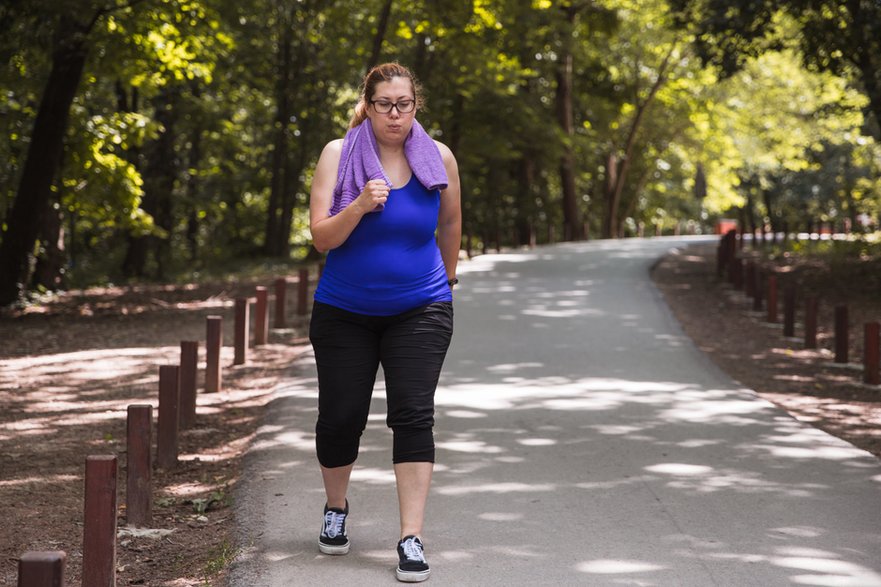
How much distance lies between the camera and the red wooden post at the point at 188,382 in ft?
27.6

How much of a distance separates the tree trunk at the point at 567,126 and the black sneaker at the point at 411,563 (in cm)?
2539

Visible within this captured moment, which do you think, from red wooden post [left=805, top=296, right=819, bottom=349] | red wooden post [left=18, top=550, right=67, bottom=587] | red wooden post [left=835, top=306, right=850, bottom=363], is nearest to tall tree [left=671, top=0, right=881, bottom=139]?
red wooden post [left=805, top=296, right=819, bottom=349]

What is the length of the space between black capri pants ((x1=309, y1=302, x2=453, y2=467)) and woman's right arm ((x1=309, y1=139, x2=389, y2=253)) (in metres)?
0.36

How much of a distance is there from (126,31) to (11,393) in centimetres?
810

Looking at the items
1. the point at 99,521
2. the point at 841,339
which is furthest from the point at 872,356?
the point at 99,521

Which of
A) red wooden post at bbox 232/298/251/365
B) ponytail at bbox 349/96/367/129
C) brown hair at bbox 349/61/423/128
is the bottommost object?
red wooden post at bbox 232/298/251/365

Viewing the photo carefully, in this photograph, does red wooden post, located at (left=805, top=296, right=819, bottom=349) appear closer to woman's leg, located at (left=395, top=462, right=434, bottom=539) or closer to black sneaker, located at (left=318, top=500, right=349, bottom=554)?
black sneaker, located at (left=318, top=500, right=349, bottom=554)

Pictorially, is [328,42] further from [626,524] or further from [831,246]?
[626,524]

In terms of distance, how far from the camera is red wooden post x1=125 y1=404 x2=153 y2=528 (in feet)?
18.3

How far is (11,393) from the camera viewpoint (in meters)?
10.2

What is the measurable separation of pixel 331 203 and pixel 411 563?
59.4 inches

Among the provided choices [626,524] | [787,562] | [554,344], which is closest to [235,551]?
[626,524]

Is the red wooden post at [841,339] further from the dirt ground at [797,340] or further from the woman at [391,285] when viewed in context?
the woman at [391,285]

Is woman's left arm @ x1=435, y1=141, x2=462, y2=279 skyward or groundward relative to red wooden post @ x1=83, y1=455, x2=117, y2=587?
skyward
